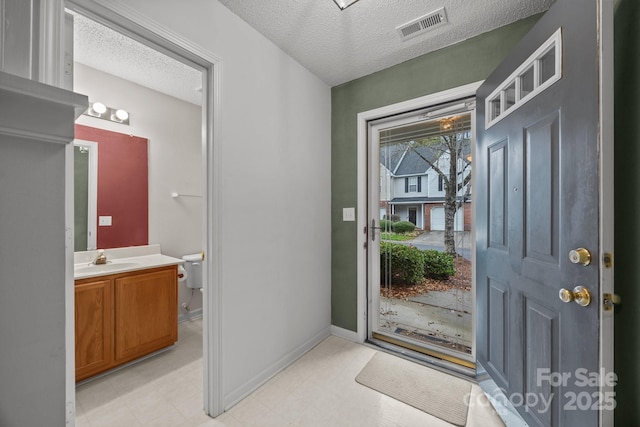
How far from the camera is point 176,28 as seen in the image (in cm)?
136

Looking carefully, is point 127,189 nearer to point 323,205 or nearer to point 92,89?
point 92,89

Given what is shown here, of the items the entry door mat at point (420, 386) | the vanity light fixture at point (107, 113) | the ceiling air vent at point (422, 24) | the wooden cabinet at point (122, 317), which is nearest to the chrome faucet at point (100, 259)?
the wooden cabinet at point (122, 317)

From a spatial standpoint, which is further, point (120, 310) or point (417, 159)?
point (417, 159)

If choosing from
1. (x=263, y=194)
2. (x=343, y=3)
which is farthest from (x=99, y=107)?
(x=343, y=3)

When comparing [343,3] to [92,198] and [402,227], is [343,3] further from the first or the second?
[92,198]

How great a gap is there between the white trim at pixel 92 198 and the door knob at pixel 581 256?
11.1 feet

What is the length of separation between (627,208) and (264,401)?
7.04 ft

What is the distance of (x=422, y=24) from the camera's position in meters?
1.72

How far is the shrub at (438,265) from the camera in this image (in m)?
2.13

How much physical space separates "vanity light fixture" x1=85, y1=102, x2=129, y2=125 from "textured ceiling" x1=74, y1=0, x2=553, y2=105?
0.34m

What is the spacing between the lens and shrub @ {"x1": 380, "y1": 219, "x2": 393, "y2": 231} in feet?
7.98

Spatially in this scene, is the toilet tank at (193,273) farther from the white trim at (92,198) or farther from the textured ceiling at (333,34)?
the textured ceiling at (333,34)

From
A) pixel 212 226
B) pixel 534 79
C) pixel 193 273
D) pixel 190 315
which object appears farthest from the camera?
pixel 190 315

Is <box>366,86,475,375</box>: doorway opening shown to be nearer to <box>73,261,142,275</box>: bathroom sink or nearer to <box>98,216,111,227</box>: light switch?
<box>73,261,142,275</box>: bathroom sink
